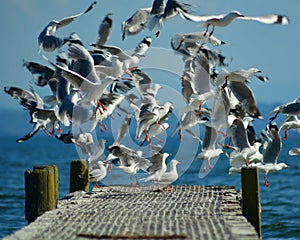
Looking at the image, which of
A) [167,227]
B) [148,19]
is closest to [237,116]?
[148,19]

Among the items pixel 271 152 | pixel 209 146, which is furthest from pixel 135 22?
pixel 271 152

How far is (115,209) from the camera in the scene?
367 inches

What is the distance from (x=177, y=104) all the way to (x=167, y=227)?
233 inches

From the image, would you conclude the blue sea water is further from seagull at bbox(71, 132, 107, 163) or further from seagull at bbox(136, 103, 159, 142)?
seagull at bbox(136, 103, 159, 142)

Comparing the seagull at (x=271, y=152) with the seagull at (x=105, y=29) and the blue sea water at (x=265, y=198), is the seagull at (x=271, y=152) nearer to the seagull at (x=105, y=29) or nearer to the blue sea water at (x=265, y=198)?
Result: the blue sea water at (x=265, y=198)

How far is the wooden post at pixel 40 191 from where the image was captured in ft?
30.0

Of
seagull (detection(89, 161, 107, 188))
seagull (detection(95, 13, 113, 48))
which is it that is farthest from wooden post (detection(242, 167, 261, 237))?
seagull (detection(95, 13, 113, 48))

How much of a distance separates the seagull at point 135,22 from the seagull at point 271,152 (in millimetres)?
2953

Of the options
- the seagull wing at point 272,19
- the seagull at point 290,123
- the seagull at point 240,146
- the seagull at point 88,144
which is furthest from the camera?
the seagull at point 88,144

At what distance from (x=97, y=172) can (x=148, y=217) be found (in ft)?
12.4

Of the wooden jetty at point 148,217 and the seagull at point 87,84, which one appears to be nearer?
the wooden jetty at point 148,217

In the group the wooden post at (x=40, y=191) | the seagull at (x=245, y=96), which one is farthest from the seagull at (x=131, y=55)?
the wooden post at (x=40, y=191)

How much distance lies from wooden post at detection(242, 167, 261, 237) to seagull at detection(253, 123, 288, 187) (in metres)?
2.66

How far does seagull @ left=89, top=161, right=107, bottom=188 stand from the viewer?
39.8ft
